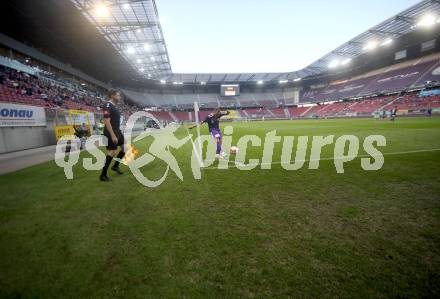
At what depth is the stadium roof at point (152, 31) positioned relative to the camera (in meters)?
25.0

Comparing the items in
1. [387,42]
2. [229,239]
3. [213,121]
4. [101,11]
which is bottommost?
[229,239]

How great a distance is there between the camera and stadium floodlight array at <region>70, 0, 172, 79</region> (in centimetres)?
2309

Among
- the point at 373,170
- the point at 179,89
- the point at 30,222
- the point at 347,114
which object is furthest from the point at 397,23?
the point at 179,89

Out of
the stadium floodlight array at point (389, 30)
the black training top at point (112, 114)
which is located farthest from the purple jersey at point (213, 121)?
the stadium floodlight array at point (389, 30)

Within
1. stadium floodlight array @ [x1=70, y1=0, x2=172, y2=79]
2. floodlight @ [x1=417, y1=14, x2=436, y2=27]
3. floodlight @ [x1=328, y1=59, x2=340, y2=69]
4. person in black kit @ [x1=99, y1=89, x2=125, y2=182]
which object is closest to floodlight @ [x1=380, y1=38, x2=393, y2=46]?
floodlight @ [x1=417, y1=14, x2=436, y2=27]

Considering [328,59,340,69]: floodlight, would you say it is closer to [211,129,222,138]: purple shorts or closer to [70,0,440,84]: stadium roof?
[70,0,440,84]: stadium roof

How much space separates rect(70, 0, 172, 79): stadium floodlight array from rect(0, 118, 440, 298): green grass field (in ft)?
84.5

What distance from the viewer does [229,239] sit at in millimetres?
2760

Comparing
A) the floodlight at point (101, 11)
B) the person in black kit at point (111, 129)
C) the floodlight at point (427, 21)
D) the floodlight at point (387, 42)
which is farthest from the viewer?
the floodlight at point (387, 42)

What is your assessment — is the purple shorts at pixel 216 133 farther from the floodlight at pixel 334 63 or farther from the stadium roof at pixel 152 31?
the floodlight at pixel 334 63

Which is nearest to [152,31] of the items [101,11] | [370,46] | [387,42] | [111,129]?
[101,11]

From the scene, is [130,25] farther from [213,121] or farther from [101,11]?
[213,121]

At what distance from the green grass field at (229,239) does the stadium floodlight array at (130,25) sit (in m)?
25.8

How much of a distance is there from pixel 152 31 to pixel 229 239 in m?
36.9
